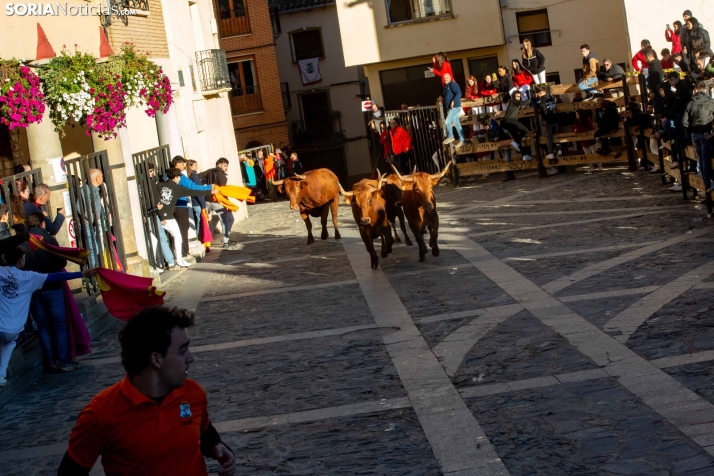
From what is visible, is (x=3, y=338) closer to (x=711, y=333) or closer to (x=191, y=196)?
(x=711, y=333)

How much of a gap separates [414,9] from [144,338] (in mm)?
32676

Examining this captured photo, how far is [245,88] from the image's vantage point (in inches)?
1921

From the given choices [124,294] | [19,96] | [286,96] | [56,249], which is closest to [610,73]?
[19,96]

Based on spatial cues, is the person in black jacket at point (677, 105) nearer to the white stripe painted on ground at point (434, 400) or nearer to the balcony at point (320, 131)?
the white stripe painted on ground at point (434, 400)

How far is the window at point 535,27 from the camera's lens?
3466 centimetres

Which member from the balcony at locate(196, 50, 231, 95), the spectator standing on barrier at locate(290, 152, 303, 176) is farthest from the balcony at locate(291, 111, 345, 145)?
the balcony at locate(196, 50, 231, 95)

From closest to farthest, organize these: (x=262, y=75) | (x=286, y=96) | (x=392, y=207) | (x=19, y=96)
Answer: (x=19, y=96)
(x=392, y=207)
(x=262, y=75)
(x=286, y=96)

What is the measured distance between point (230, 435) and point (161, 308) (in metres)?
3.70

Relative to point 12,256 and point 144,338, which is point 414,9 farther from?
point 144,338

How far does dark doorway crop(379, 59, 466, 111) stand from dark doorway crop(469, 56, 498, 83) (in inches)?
20.8

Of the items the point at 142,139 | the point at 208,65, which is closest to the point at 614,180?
the point at 142,139

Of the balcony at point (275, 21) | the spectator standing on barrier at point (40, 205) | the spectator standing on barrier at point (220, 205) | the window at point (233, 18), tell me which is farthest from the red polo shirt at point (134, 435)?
the balcony at point (275, 21)

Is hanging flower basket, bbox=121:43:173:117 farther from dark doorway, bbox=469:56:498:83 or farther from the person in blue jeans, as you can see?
dark doorway, bbox=469:56:498:83

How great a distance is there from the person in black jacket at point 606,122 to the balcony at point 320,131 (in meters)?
28.2
